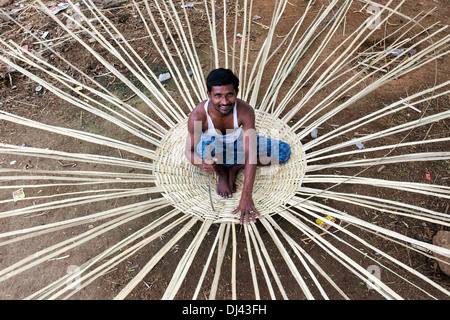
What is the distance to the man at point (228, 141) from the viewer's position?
3.86 ft

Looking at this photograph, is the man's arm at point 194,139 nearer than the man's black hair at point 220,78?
No

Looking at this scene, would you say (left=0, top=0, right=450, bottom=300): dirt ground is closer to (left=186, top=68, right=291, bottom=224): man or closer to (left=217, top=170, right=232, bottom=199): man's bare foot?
(left=217, top=170, right=232, bottom=199): man's bare foot

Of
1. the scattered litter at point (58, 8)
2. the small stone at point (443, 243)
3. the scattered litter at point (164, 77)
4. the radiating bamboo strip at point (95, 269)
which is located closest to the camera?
the radiating bamboo strip at point (95, 269)

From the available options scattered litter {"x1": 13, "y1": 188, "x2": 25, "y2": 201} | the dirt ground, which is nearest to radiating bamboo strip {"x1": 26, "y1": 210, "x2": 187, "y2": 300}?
the dirt ground

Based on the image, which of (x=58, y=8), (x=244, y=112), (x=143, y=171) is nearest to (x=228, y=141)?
(x=244, y=112)

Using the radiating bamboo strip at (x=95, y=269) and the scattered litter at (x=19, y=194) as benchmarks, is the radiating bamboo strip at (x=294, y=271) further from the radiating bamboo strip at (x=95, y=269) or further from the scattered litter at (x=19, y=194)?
the scattered litter at (x=19, y=194)

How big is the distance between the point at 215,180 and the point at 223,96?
2.25ft

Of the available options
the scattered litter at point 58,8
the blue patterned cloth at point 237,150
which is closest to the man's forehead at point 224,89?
the blue patterned cloth at point 237,150

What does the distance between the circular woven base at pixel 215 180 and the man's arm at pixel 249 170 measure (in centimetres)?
5

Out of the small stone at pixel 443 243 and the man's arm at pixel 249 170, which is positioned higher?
the man's arm at pixel 249 170

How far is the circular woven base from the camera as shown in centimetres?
143

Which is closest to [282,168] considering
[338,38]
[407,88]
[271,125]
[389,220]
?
[271,125]

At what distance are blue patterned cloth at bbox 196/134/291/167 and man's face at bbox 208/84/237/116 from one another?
34 cm

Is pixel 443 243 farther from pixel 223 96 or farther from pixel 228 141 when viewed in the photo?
pixel 223 96
